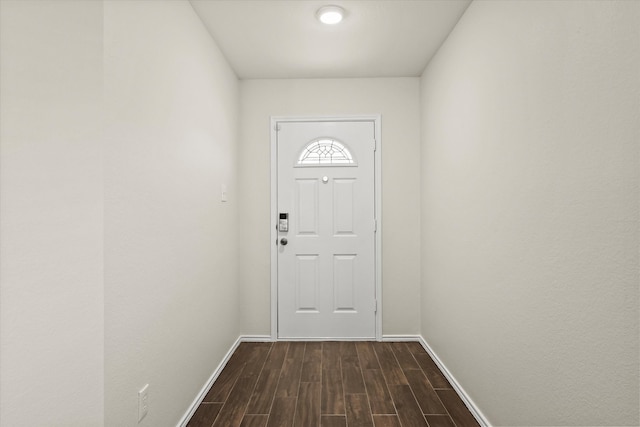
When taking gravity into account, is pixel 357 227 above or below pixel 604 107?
below

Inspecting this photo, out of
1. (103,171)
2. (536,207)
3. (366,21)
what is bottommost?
(536,207)

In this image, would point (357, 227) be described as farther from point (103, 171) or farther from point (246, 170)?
point (103, 171)

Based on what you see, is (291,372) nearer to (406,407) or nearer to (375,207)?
(406,407)

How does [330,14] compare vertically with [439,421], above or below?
above

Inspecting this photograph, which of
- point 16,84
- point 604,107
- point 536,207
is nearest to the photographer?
point 604,107

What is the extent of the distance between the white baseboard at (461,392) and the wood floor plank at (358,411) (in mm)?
601

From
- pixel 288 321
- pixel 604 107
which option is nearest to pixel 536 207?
pixel 604 107

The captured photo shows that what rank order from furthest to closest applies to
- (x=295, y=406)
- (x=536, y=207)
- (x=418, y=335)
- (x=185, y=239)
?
(x=418, y=335) < (x=295, y=406) < (x=185, y=239) < (x=536, y=207)

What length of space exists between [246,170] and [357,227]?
3.83ft

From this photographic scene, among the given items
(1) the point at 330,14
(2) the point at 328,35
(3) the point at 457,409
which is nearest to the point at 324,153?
(2) the point at 328,35

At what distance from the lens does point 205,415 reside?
6.41 feet

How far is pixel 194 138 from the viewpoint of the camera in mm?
2049

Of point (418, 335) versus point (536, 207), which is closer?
point (536, 207)

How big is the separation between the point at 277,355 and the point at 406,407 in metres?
1.17
